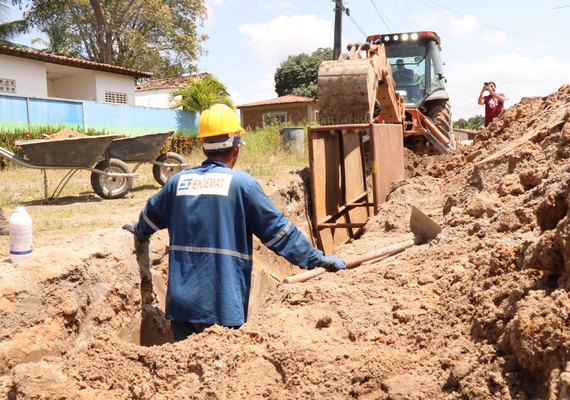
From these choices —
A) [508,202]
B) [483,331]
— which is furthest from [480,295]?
[508,202]

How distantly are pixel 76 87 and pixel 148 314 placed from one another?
20.6 meters

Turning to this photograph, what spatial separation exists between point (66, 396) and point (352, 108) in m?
5.54

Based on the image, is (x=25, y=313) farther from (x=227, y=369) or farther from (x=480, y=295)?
(x=480, y=295)

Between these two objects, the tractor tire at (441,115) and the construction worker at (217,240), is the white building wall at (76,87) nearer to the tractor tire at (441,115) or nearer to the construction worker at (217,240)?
the tractor tire at (441,115)

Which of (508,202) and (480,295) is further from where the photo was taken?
(508,202)

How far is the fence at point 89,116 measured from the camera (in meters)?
17.6

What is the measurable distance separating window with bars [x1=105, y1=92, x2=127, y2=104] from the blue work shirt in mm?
21388

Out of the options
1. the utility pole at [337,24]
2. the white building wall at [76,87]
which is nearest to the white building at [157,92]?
the white building wall at [76,87]

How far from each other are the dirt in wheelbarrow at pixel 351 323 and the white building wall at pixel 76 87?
1956 cm

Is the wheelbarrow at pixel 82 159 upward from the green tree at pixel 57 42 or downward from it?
downward

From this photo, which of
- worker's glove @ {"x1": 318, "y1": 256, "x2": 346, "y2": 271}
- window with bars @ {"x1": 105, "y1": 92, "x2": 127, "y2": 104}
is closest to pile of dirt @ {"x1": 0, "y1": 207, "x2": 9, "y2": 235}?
worker's glove @ {"x1": 318, "y1": 256, "x2": 346, "y2": 271}

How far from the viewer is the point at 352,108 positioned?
772 cm

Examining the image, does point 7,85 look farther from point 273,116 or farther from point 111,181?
point 273,116

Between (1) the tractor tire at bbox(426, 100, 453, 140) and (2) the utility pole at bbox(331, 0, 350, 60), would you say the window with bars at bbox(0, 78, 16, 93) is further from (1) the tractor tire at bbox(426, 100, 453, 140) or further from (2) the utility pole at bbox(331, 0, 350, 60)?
(1) the tractor tire at bbox(426, 100, 453, 140)
